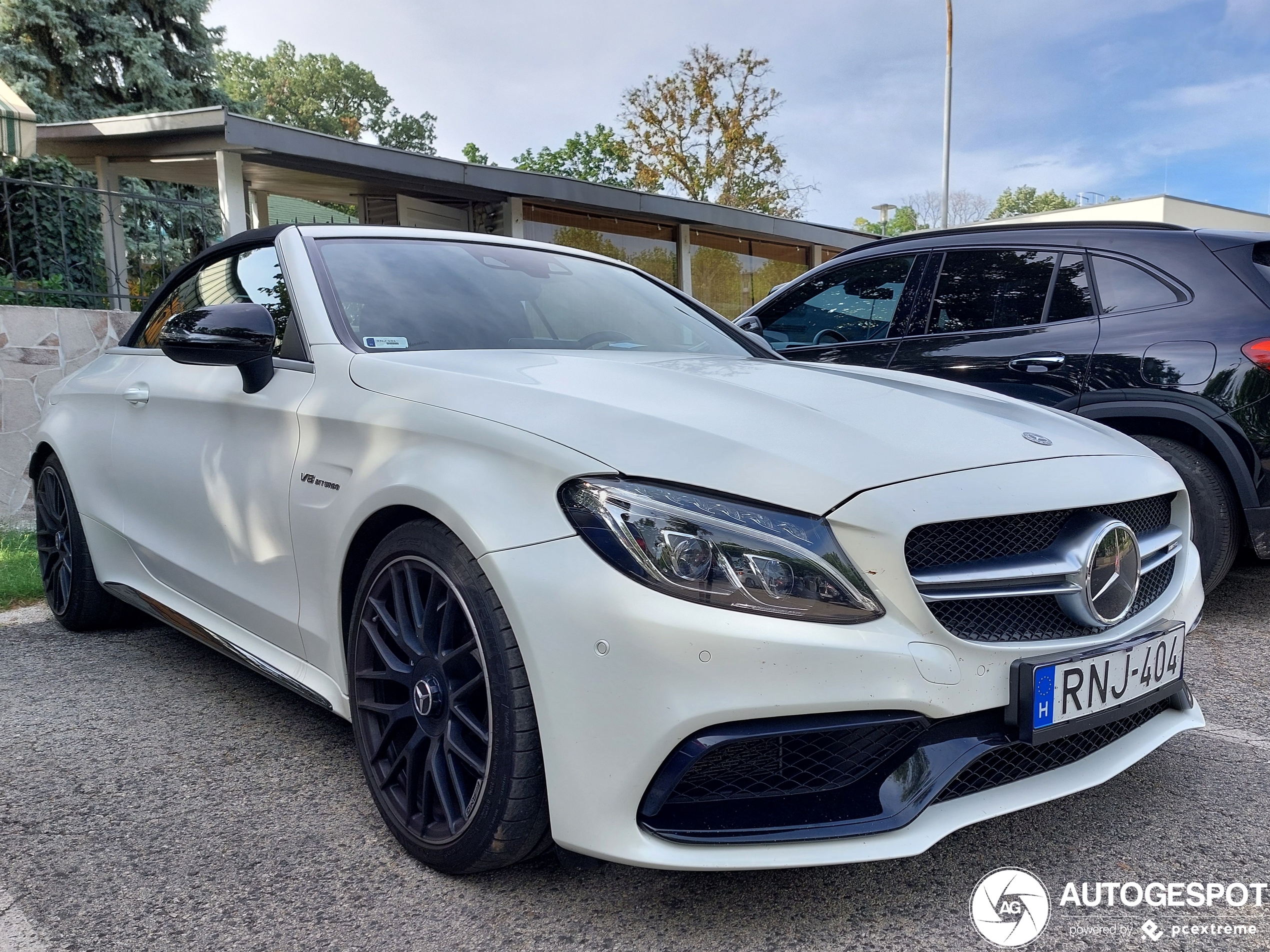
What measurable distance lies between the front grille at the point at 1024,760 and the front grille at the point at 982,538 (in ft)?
1.13

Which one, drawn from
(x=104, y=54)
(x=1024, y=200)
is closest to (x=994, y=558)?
(x=104, y=54)

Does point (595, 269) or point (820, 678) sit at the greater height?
point (595, 269)

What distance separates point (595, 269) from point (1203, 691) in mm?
2387

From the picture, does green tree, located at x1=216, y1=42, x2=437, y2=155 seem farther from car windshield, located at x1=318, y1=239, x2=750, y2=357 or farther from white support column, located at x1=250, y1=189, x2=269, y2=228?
car windshield, located at x1=318, y1=239, x2=750, y2=357

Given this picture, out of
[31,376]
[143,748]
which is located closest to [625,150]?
[31,376]

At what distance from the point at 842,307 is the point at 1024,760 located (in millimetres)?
3515

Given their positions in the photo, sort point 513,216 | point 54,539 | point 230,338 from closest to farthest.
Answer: point 230,338, point 54,539, point 513,216

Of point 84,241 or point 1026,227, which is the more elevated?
point 84,241

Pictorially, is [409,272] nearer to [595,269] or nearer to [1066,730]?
[595,269]

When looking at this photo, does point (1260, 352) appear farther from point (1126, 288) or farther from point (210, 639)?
point (210, 639)

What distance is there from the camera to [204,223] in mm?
8586

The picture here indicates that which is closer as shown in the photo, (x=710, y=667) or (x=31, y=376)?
(x=710, y=667)

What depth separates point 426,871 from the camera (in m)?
2.00

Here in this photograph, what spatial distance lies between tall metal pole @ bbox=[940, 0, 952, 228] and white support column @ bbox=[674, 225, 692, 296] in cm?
705
